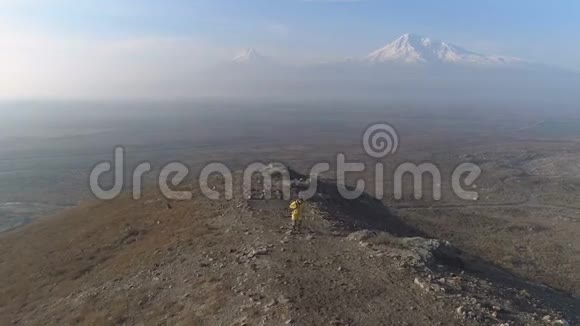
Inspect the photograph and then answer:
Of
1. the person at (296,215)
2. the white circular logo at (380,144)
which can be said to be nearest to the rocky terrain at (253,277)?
the person at (296,215)

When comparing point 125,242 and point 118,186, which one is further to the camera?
point 118,186

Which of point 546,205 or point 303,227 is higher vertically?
point 303,227

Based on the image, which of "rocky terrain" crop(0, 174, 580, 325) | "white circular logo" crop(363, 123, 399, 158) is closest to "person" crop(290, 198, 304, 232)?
"rocky terrain" crop(0, 174, 580, 325)

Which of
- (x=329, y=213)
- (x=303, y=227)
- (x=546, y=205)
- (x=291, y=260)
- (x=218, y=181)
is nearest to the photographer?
(x=291, y=260)

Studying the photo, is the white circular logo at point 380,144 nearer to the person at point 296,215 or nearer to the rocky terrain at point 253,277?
the rocky terrain at point 253,277

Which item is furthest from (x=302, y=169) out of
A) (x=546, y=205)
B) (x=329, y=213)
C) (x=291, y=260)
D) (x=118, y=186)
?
(x=291, y=260)

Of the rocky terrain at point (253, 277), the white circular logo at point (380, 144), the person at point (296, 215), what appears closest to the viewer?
the rocky terrain at point (253, 277)

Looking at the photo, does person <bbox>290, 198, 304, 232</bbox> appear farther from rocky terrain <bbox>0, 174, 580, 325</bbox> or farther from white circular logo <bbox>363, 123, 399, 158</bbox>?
white circular logo <bbox>363, 123, 399, 158</bbox>

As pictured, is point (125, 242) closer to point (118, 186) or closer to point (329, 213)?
point (329, 213)
